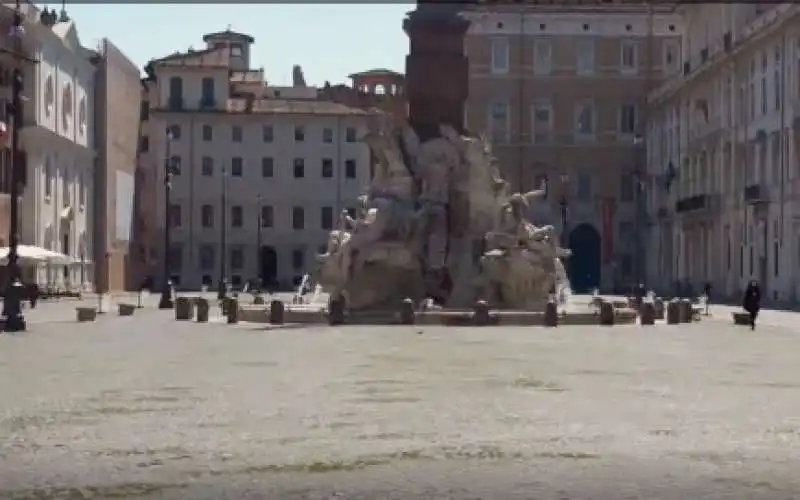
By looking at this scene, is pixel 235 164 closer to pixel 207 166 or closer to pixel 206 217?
pixel 207 166

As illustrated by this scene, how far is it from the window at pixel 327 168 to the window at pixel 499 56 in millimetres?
13107

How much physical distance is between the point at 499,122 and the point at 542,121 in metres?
2.59

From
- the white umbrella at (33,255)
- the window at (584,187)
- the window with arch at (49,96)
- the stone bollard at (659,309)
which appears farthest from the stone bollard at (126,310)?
the window at (584,187)

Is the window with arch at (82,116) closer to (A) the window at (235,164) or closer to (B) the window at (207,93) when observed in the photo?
(B) the window at (207,93)

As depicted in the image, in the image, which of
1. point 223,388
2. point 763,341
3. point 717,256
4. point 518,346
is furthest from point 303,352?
point 717,256

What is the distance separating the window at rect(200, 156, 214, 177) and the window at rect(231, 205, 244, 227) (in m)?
2.69

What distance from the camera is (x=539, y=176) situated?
87625mm

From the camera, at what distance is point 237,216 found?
3733 inches

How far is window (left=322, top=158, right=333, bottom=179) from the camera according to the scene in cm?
9469

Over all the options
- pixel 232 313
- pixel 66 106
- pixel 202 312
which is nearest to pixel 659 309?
pixel 232 313

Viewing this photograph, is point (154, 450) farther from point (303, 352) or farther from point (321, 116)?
point (321, 116)

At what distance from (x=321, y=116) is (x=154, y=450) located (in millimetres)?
81776

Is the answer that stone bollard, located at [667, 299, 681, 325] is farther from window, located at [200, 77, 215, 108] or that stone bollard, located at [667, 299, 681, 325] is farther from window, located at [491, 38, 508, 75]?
window, located at [200, 77, 215, 108]

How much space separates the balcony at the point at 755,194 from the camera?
2490 inches
